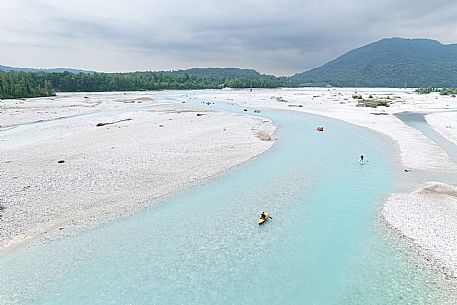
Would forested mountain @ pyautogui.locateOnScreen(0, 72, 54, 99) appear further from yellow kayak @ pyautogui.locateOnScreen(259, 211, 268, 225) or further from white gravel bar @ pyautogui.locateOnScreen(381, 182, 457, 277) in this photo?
white gravel bar @ pyautogui.locateOnScreen(381, 182, 457, 277)

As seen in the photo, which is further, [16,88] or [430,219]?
[16,88]

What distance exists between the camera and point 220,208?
70.5ft

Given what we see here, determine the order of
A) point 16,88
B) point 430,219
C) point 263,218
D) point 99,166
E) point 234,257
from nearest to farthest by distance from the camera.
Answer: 1. point 234,257
2. point 430,219
3. point 263,218
4. point 99,166
5. point 16,88

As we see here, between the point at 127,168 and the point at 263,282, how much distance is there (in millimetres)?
18118

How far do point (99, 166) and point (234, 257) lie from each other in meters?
17.5

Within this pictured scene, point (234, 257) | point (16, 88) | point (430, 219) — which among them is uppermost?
point (16, 88)

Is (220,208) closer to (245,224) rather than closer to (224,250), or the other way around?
(245,224)

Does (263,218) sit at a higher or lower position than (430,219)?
lower

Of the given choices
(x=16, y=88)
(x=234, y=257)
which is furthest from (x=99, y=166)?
(x=16, y=88)

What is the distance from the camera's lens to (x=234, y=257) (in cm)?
1575

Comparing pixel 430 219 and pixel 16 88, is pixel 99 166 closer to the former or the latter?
pixel 430 219

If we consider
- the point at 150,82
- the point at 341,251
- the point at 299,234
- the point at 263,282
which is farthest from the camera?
the point at 150,82

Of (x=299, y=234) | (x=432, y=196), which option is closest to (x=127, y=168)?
(x=299, y=234)

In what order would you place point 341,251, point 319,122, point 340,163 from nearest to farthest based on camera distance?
point 341,251, point 340,163, point 319,122
